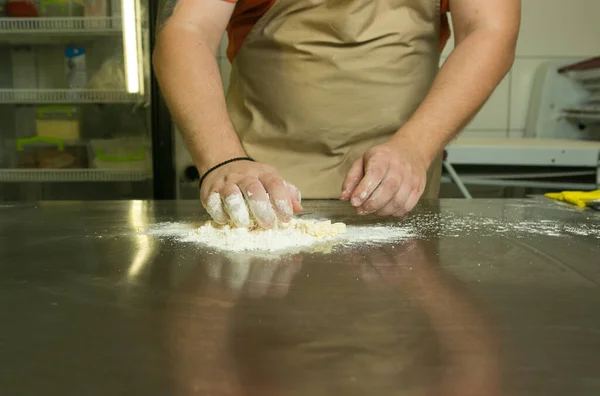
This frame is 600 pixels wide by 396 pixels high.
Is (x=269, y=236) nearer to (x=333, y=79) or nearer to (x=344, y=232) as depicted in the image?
(x=344, y=232)

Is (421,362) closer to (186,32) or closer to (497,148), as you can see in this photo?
(186,32)

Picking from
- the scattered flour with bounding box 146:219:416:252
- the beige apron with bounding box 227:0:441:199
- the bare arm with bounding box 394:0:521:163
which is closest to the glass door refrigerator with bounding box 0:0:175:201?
the beige apron with bounding box 227:0:441:199

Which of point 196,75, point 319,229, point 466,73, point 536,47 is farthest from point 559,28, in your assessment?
point 319,229

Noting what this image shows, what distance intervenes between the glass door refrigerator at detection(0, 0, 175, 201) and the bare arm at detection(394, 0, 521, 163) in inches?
47.7

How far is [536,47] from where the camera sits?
210 centimetres

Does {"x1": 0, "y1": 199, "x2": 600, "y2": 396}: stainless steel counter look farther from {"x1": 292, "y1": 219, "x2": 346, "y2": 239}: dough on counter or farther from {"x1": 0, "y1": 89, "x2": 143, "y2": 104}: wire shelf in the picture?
{"x1": 0, "y1": 89, "x2": 143, "y2": 104}: wire shelf

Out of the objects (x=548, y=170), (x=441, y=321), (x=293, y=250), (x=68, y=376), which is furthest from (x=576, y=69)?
(x=68, y=376)

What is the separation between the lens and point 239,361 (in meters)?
0.32

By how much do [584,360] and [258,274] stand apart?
Result: 0.28m

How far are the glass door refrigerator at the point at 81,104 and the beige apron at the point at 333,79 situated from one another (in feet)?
3.31

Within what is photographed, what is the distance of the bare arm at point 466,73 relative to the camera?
0.85 metres

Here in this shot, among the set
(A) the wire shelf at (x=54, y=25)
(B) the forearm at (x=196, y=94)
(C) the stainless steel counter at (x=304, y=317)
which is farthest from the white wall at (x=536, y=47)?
(C) the stainless steel counter at (x=304, y=317)

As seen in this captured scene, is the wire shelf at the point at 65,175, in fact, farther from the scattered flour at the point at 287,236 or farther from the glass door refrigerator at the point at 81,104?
the scattered flour at the point at 287,236

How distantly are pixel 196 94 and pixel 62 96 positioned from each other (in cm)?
125
